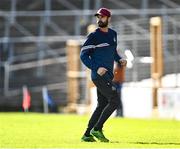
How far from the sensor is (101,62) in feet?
34.1

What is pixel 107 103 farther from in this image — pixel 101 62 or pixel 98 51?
pixel 98 51

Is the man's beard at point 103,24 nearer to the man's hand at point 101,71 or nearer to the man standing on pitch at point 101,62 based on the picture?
the man standing on pitch at point 101,62

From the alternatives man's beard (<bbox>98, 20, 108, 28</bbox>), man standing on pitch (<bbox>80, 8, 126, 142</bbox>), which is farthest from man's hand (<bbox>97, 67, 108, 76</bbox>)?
man's beard (<bbox>98, 20, 108, 28</bbox>)

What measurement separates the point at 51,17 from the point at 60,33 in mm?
1077

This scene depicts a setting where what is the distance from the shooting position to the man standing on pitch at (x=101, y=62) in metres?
10.4

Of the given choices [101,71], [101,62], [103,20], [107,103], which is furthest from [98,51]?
[107,103]

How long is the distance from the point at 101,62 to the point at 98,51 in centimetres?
17

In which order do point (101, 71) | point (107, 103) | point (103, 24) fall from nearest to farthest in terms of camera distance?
point (101, 71)
point (103, 24)
point (107, 103)

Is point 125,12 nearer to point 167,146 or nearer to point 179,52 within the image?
point 179,52

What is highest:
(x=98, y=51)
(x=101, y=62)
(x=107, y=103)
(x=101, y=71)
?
(x=98, y=51)

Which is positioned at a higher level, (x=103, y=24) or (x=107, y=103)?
(x=103, y=24)

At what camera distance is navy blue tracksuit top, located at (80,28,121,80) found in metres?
10.4

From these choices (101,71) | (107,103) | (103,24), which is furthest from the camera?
(107,103)

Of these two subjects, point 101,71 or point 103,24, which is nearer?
point 101,71
